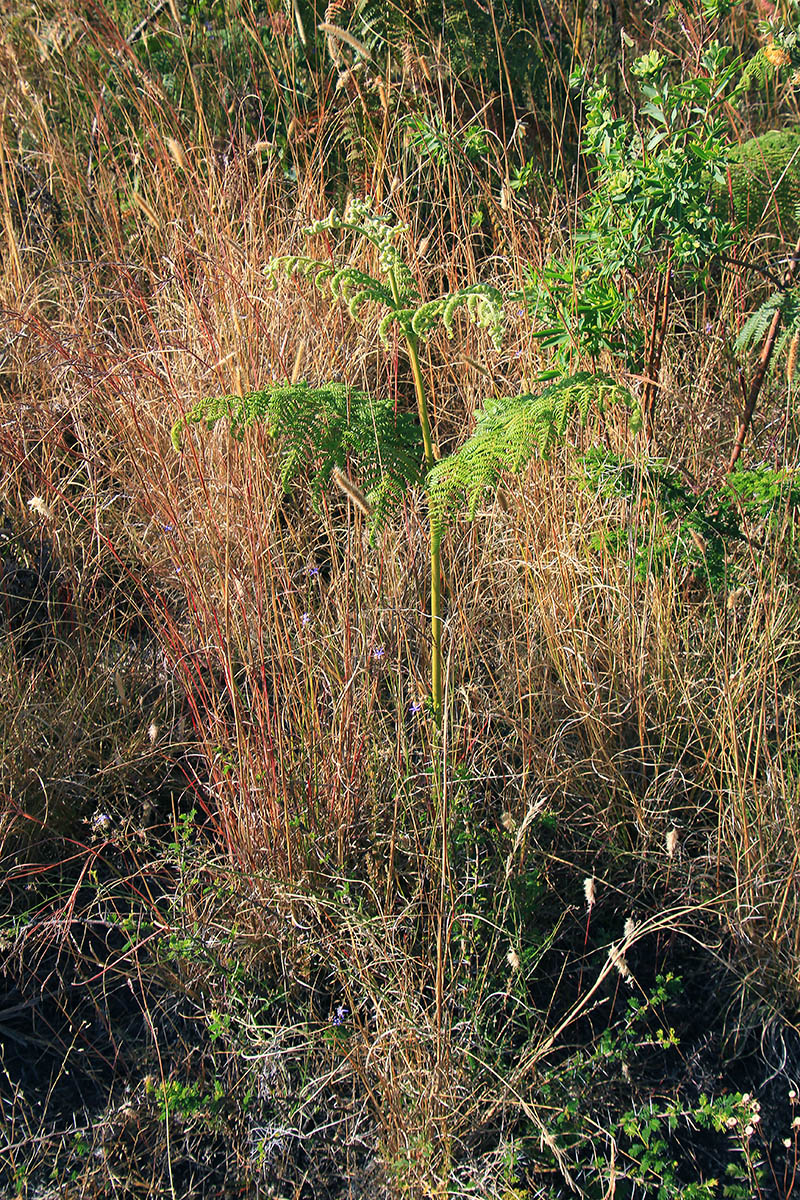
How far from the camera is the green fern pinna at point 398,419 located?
1487 mm

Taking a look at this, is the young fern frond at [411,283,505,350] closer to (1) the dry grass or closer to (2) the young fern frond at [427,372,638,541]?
(2) the young fern frond at [427,372,638,541]

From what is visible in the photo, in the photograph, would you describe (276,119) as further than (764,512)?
Yes

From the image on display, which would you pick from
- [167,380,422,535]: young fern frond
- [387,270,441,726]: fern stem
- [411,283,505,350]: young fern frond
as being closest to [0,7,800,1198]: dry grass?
[387,270,441,726]: fern stem

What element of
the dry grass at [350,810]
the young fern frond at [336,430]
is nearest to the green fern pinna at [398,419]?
the young fern frond at [336,430]

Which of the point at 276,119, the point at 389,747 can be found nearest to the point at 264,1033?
the point at 389,747

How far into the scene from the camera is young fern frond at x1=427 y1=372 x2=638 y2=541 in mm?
1483

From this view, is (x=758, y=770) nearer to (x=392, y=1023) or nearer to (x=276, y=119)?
(x=392, y=1023)

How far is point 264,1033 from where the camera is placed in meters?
1.68

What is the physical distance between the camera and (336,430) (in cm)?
158

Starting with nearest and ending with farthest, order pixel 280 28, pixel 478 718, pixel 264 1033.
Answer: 1. pixel 264 1033
2. pixel 478 718
3. pixel 280 28

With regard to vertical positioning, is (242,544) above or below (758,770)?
above

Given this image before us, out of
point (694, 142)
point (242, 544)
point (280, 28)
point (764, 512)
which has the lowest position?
point (764, 512)

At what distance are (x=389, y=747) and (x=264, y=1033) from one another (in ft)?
1.69

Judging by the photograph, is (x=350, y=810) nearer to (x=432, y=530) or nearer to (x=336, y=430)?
(x=432, y=530)
